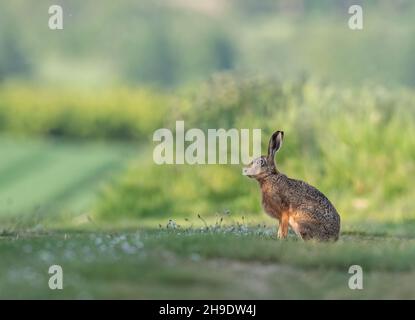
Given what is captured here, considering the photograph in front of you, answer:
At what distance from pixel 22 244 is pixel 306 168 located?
10238 millimetres

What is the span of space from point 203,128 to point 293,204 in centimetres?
997

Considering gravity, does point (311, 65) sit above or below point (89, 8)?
below

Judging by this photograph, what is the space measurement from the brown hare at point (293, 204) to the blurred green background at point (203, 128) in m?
0.25

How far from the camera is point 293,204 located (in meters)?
10.8

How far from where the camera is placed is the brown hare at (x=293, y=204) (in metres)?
10.7

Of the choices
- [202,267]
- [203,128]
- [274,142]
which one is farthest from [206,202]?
[202,267]

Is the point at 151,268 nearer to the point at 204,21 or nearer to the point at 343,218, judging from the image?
the point at 343,218

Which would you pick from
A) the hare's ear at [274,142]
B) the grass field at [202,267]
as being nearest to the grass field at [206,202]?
the grass field at [202,267]

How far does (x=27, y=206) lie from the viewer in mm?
22234

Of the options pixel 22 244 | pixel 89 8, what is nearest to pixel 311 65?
pixel 89 8

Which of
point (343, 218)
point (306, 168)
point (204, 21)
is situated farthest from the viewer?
point (204, 21)
